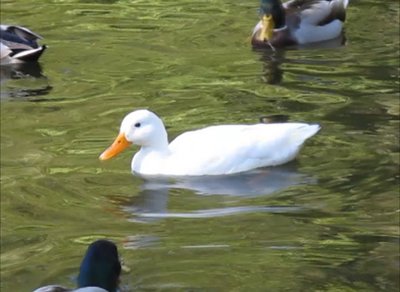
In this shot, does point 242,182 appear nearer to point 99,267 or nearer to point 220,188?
point 220,188

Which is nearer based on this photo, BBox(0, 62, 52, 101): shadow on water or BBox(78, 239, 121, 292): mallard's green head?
BBox(78, 239, 121, 292): mallard's green head

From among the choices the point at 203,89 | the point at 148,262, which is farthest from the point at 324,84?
the point at 148,262

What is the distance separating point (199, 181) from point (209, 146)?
0.28m

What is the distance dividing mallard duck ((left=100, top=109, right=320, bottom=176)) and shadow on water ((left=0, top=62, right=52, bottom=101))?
176 cm

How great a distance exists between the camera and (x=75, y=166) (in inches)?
326

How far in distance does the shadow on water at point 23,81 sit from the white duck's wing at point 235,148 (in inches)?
79.0

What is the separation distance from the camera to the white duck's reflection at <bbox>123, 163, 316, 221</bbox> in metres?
7.43

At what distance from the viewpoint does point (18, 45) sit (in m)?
11.3

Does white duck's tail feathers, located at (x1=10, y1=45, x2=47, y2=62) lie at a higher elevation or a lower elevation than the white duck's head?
lower

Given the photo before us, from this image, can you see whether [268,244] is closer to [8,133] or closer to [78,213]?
[78,213]

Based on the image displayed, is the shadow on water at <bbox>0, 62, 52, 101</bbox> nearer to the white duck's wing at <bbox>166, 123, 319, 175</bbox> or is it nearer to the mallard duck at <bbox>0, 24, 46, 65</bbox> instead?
the mallard duck at <bbox>0, 24, 46, 65</bbox>

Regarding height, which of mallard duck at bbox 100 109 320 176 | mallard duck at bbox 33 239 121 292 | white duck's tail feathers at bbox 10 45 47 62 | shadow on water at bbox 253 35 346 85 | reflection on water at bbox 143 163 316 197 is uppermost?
mallard duck at bbox 33 239 121 292

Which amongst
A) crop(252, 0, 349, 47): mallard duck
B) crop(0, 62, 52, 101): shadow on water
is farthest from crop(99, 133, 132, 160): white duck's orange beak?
crop(252, 0, 349, 47): mallard duck

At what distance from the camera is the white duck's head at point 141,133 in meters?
8.43
